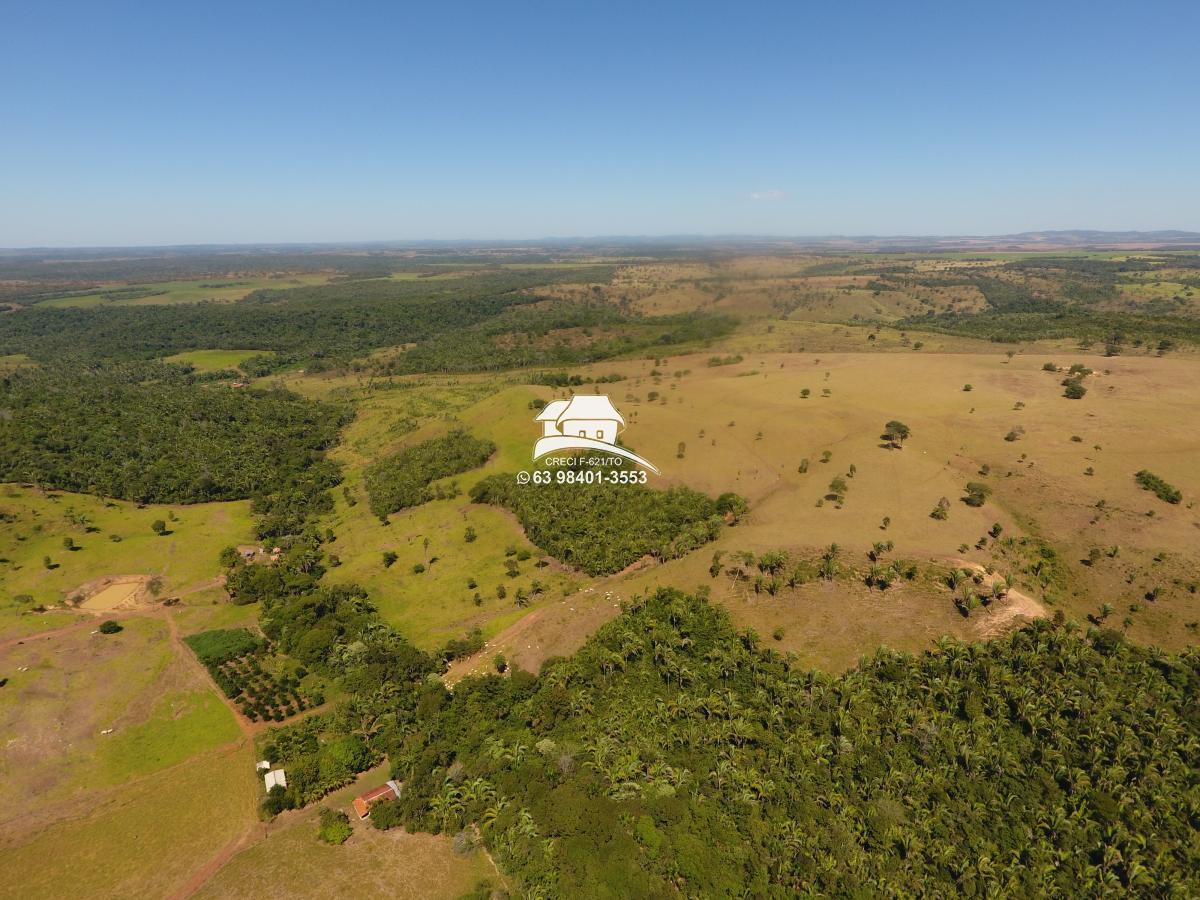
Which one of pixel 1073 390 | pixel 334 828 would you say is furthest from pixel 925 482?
pixel 334 828

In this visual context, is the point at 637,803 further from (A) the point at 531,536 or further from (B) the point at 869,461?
(B) the point at 869,461

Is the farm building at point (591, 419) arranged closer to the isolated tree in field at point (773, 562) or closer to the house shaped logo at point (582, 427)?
the house shaped logo at point (582, 427)

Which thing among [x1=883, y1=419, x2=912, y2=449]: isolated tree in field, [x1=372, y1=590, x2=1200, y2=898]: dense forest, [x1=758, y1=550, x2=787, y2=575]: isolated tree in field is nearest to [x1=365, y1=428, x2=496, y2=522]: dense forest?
[x1=372, y1=590, x2=1200, y2=898]: dense forest

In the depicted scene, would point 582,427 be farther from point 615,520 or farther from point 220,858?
point 220,858

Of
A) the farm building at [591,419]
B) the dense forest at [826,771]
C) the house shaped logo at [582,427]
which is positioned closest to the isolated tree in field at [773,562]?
the dense forest at [826,771]

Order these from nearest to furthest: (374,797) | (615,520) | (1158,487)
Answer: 1. (374,797)
2. (1158,487)
3. (615,520)

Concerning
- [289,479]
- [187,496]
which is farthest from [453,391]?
[187,496]

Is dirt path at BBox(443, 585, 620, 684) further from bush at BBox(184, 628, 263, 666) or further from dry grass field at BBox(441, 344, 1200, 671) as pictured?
bush at BBox(184, 628, 263, 666)
